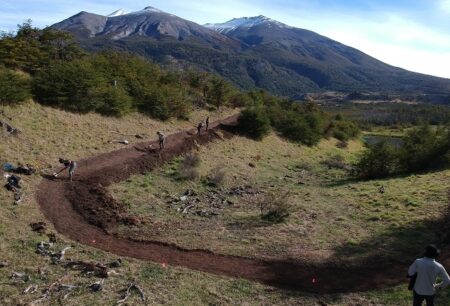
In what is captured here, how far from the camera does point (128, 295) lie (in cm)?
1359

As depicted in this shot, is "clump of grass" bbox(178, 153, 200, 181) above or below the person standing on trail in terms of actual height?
below

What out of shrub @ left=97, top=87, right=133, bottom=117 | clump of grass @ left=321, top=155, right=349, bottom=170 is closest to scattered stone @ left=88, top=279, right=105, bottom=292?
shrub @ left=97, top=87, right=133, bottom=117

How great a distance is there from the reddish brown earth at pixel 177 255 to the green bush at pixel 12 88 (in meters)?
10.9

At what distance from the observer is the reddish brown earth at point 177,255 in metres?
16.4

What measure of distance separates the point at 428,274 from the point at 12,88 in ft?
102

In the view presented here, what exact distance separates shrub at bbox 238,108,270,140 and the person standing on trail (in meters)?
44.8

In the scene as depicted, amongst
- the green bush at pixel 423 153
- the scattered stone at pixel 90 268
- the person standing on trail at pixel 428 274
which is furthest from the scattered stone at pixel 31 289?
the green bush at pixel 423 153

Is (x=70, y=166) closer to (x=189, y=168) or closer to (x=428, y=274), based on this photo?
(x=189, y=168)

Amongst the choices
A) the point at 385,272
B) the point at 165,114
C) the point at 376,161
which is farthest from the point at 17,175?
the point at 376,161

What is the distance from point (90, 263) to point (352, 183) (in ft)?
98.5

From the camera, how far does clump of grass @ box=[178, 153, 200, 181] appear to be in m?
32.8

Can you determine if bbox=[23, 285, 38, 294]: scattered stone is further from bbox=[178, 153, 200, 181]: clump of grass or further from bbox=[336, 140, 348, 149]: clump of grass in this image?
bbox=[336, 140, 348, 149]: clump of grass

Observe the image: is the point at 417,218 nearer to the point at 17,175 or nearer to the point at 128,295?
the point at 128,295

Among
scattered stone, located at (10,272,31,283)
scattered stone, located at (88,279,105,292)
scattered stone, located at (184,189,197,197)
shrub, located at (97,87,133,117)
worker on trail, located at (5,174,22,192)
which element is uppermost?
shrub, located at (97,87,133,117)
